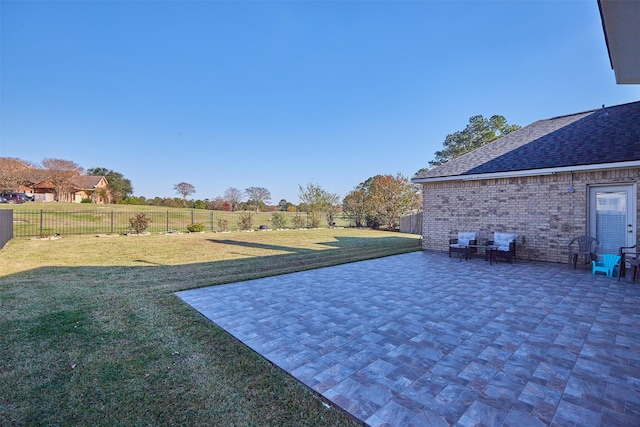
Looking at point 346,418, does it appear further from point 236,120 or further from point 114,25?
point 236,120

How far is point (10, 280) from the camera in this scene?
5.80 metres

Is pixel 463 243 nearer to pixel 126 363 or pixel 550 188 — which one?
pixel 550 188

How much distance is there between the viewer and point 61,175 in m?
35.2

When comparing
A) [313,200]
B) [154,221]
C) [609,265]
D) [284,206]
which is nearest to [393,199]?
[313,200]

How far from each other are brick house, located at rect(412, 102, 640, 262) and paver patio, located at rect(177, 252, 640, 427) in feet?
7.77

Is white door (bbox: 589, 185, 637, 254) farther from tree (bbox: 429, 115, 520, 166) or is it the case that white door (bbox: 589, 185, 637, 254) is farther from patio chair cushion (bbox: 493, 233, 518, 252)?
tree (bbox: 429, 115, 520, 166)

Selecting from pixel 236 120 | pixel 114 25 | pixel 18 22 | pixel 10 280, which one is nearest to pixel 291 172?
pixel 236 120

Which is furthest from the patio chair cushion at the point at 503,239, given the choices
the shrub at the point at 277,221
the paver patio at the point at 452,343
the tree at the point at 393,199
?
the tree at the point at 393,199

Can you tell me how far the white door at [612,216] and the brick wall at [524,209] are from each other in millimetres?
230

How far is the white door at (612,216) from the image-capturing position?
7199 mm

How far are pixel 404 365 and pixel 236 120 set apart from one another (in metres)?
19.7

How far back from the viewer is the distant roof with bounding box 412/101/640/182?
769 centimetres

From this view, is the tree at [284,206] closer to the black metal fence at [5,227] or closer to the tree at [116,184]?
the black metal fence at [5,227]

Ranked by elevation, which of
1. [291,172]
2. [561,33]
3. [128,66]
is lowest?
[291,172]
